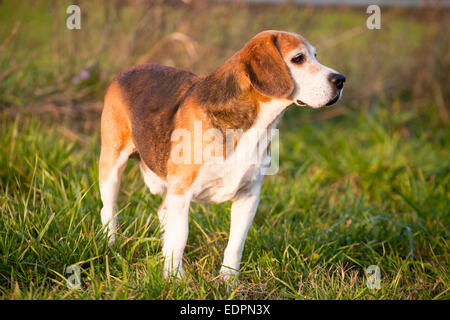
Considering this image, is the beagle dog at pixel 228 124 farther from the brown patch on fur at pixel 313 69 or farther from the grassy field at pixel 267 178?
the grassy field at pixel 267 178

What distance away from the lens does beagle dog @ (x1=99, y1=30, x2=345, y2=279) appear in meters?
3.00

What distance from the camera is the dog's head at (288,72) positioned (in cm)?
294

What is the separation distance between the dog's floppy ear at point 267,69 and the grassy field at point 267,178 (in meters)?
1.30

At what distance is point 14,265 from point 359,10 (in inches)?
275

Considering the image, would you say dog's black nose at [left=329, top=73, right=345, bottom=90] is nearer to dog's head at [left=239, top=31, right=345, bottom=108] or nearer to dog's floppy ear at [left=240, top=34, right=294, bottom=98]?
dog's head at [left=239, top=31, right=345, bottom=108]

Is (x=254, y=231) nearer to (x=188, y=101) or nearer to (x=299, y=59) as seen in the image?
(x=188, y=101)

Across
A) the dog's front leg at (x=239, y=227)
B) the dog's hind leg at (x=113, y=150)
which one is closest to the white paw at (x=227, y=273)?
the dog's front leg at (x=239, y=227)

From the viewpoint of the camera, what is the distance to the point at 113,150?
150 inches

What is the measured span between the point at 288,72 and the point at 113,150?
1614 millimetres

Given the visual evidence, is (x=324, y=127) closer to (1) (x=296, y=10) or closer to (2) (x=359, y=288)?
(1) (x=296, y=10)


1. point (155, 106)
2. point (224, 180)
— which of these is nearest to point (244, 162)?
point (224, 180)

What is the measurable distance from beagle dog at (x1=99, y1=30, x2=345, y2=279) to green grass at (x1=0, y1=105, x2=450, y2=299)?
214mm

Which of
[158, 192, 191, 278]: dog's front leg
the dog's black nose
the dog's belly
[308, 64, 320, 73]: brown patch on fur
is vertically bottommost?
[158, 192, 191, 278]: dog's front leg

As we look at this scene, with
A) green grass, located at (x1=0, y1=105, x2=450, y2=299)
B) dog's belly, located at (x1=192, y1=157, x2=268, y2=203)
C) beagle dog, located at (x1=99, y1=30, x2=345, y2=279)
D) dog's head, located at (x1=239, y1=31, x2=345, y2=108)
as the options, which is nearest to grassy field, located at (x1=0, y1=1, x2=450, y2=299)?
green grass, located at (x1=0, y1=105, x2=450, y2=299)
